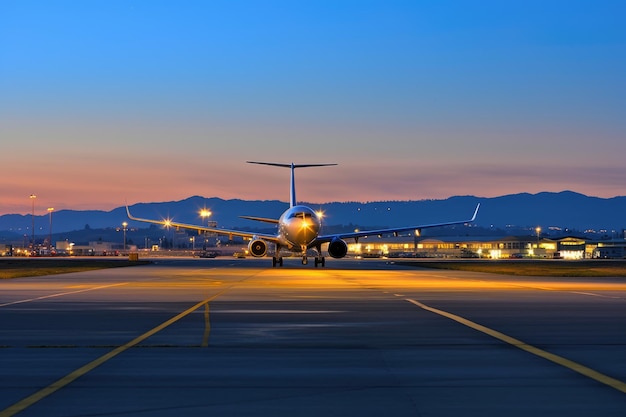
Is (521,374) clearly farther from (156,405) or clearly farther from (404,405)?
(156,405)

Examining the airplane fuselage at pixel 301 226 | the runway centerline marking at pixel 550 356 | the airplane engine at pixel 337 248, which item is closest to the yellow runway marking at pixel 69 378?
the runway centerline marking at pixel 550 356


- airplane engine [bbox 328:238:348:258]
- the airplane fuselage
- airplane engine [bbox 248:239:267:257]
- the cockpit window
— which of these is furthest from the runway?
airplane engine [bbox 248:239:267:257]

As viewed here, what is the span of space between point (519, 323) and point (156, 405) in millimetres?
13858

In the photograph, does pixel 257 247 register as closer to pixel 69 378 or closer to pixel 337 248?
pixel 337 248

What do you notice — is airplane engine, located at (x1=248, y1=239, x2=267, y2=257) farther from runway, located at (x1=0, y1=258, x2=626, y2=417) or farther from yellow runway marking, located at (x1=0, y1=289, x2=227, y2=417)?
yellow runway marking, located at (x1=0, y1=289, x2=227, y2=417)

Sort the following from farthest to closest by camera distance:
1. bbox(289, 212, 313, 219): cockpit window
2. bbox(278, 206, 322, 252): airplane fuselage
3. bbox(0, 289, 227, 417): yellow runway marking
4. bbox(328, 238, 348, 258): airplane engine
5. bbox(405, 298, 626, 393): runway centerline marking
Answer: bbox(328, 238, 348, 258): airplane engine → bbox(289, 212, 313, 219): cockpit window → bbox(278, 206, 322, 252): airplane fuselage → bbox(405, 298, 626, 393): runway centerline marking → bbox(0, 289, 227, 417): yellow runway marking

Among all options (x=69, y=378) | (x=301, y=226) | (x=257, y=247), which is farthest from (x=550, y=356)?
(x=257, y=247)

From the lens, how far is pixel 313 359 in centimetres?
1642

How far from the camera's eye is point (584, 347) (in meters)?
18.2

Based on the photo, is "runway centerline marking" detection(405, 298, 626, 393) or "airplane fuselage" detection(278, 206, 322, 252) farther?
"airplane fuselage" detection(278, 206, 322, 252)

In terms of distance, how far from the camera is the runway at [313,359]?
11.8 meters

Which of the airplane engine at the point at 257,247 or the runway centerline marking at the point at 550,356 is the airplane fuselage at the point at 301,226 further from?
the runway centerline marking at the point at 550,356

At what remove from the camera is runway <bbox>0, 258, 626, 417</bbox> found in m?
11.8

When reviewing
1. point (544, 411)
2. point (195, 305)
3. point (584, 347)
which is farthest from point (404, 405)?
point (195, 305)
